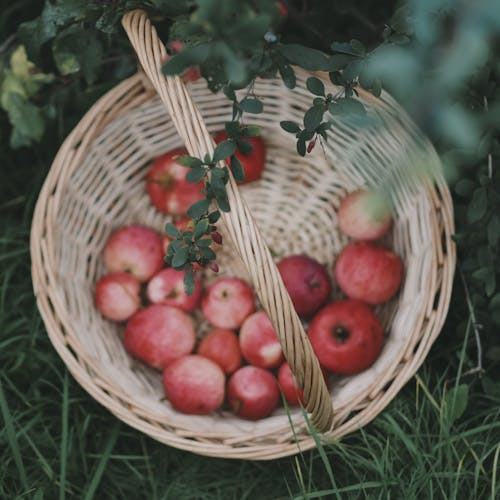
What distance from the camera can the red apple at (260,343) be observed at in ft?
4.26

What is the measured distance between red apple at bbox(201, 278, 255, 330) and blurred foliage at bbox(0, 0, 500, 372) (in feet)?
1.23

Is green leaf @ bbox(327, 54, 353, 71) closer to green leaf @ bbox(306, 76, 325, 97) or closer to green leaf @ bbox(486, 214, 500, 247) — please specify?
green leaf @ bbox(306, 76, 325, 97)

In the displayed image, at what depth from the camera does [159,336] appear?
130 cm

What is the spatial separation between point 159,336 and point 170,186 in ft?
1.10

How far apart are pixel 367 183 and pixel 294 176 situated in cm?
20

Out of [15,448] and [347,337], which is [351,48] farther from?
[15,448]

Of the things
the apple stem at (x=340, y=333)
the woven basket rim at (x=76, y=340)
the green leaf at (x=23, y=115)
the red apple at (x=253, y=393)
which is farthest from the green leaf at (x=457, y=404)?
the green leaf at (x=23, y=115)

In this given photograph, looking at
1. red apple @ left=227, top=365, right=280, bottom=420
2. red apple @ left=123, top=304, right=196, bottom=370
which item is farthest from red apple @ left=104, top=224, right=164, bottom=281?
red apple @ left=227, top=365, right=280, bottom=420

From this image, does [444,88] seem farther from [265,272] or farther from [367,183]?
[367,183]

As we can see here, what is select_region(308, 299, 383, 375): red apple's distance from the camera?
1.21 m

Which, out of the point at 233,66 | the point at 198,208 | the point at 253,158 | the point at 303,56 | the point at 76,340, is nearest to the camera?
the point at 233,66

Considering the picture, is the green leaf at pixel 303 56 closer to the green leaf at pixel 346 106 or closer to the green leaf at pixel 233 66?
the green leaf at pixel 346 106

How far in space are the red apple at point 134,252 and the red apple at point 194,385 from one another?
9.6 inches

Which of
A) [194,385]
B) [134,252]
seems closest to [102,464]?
[194,385]
